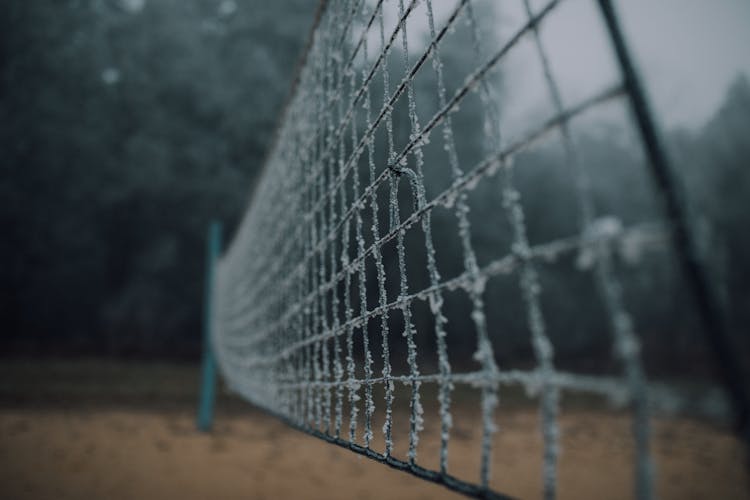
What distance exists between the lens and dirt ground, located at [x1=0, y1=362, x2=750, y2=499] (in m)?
3.10

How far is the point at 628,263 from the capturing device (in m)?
0.44

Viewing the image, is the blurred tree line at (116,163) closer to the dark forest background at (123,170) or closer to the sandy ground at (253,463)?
the dark forest background at (123,170)

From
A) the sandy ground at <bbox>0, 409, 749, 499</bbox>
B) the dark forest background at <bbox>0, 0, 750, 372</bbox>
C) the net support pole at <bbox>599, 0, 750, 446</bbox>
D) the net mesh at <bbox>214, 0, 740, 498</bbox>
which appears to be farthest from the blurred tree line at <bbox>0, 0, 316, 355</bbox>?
the net support pole at <bbox>599, 0, 750, 446</bbox>

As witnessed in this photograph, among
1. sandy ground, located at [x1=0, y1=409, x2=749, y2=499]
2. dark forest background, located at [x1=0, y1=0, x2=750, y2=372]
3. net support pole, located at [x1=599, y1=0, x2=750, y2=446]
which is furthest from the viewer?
dark forest background, located at [x1=0, y1=0, x2=750, y2=372]

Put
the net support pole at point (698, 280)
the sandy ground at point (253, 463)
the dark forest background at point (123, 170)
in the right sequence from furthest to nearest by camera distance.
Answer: the dark forest background at point (123, 170)
the sandy ground at point (253, 463)
the net support pole at point (698, 280)

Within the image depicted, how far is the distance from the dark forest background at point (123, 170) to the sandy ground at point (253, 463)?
563 cm

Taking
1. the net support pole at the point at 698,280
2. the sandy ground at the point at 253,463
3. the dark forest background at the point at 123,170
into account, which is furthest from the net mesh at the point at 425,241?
the dark forest background at the point at 123,170

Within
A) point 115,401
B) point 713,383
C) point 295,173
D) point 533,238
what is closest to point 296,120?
point 295,173

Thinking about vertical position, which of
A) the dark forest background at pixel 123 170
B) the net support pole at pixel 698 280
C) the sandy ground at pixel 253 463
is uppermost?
the dark forest background at pixel 123 170

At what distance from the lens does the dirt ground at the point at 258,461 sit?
10.2 feet

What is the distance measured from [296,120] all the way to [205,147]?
34.1 feet

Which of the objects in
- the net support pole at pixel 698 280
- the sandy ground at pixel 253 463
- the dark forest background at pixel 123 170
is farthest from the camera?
the dark forest background at pixel 123 170

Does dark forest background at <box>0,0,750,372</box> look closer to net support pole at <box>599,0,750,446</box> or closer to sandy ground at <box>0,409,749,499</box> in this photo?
sandy ground at <box>0,409,749,499</box>

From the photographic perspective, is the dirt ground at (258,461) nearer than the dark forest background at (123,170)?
Yes
